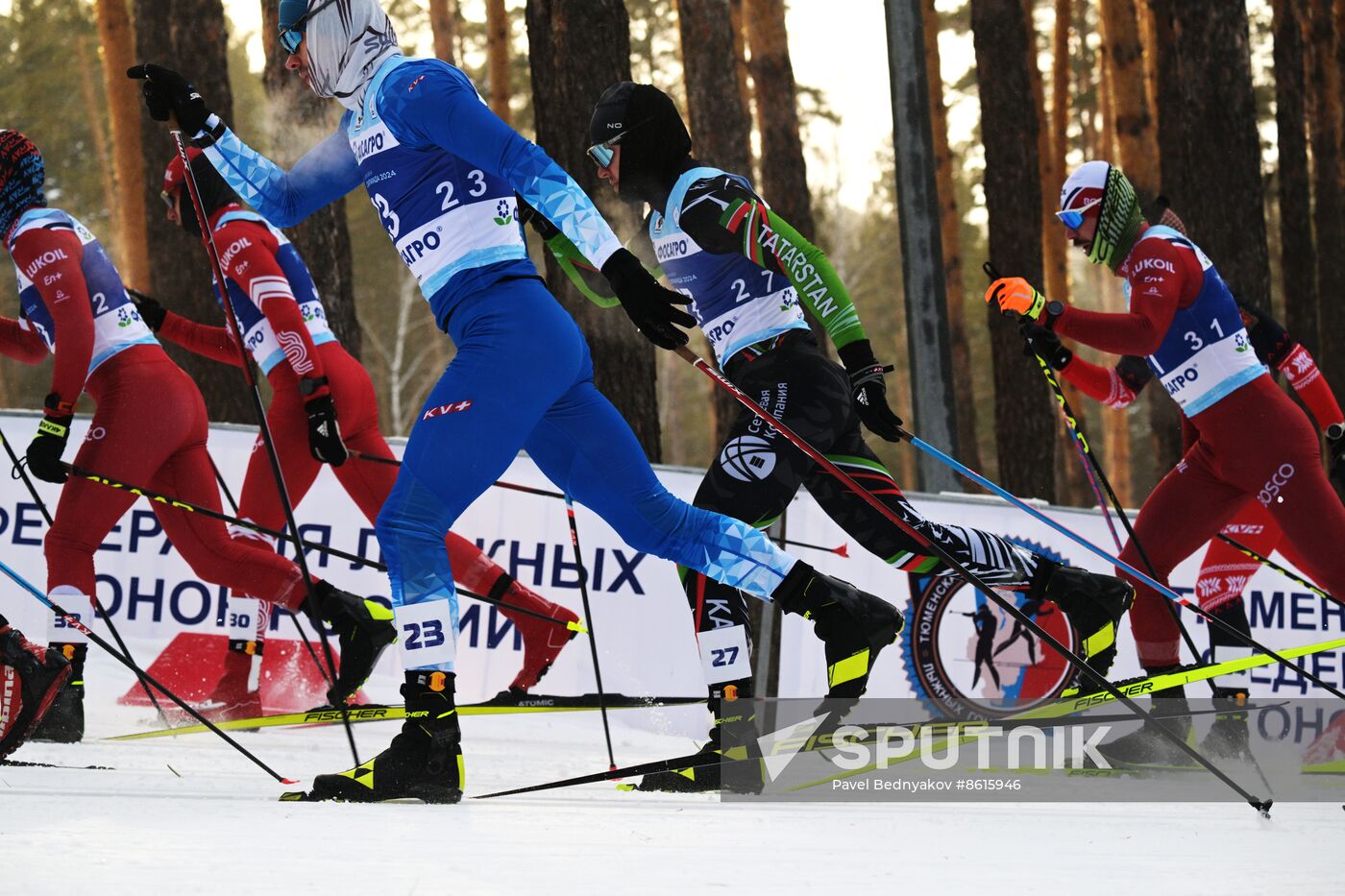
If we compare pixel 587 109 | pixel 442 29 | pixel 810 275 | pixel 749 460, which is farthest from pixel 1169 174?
pixel 442 29

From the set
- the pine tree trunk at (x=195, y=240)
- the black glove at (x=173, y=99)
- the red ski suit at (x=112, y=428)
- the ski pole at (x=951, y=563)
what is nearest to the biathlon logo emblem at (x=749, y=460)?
the ski pole at (x=951, y=563)

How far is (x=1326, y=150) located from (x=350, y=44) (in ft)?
59.2

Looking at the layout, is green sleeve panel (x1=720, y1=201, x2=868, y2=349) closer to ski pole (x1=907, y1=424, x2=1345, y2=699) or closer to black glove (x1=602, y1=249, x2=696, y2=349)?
ski pole (x1=907, y1=424, x2=1345, y2=699)

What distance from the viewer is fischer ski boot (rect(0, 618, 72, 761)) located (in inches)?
177

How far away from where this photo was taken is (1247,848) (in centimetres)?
322

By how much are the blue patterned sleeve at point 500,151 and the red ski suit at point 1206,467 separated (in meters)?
2.56

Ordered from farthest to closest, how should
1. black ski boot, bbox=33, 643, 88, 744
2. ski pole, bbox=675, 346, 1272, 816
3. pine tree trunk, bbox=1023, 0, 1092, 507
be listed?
pine tree trunk, bbox=1023, 0, 1092, 507 → black ski boot, bbox=33, 643, 88, 744 → ski pole, bbox=675, 346, 1272, 816

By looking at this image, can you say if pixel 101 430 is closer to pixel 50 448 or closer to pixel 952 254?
pixel 50 448

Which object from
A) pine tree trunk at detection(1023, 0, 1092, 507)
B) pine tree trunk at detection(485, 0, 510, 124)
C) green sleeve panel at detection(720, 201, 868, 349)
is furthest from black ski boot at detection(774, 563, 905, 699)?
pine tree trunk at detection(485, 0, 510, 124)

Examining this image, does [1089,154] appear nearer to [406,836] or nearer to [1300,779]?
[1300,779]

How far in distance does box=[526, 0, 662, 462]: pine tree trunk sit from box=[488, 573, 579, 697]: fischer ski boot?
2.34 metres

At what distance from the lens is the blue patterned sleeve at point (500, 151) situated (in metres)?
3.67

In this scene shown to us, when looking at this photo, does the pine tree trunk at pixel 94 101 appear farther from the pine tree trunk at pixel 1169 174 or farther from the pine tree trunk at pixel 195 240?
the pine tree trunk at pixel 1169 174

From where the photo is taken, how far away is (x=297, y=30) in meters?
4.23
